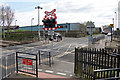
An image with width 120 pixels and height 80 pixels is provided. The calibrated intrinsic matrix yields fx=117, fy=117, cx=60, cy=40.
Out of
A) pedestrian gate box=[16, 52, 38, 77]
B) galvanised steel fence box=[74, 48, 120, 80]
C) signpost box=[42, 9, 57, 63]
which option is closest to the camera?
galvanised steel fence box=[74, 48, 120, 80]

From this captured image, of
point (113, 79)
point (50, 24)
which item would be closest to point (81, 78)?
point (113, 79)

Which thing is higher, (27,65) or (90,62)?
(90,62)

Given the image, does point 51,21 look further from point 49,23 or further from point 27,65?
point 27,65

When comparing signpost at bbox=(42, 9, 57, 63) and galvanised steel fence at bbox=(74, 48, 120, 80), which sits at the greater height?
signpost at bbox=(42, 9, 57, 63)

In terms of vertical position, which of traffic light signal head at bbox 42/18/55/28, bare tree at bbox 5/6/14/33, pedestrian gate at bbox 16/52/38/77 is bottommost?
pedestrian gate at bbox 16/52/38/77

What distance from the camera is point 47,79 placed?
593 cm

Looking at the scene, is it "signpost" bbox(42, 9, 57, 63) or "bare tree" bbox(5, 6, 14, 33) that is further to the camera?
"bare tree" bbox(5, 6, 14, 33)

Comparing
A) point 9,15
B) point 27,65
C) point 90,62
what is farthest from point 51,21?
point 9,15

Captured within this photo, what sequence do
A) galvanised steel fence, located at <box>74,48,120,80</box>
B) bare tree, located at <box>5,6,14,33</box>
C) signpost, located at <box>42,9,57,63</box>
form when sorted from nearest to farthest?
galvanised steel fence, located at <box>74,48,120,80</box>
signpost, located at <box>42,9,57,63</box>
bare tree, located at <box>5,6,14,33</box>

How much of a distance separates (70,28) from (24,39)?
3664 centimetres

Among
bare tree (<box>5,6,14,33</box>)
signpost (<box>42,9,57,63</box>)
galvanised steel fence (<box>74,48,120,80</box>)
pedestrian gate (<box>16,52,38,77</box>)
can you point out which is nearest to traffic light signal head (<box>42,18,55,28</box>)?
signpost (<box>42,9,57,63</box>)

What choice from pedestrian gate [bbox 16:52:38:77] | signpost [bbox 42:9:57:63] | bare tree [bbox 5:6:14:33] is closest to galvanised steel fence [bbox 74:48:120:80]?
pedestrian gate [bbox 16:52:38:77]

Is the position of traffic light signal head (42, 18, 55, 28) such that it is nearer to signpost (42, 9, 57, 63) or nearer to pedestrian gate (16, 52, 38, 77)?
signpost (42, 9, 57, 63)

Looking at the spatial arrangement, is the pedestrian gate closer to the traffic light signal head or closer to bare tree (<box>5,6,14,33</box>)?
the traffic light signal head
